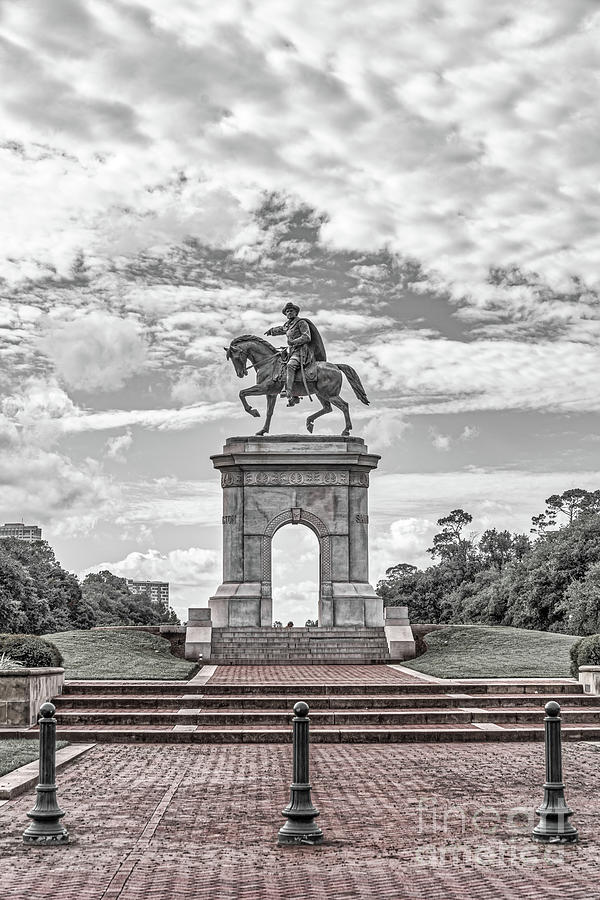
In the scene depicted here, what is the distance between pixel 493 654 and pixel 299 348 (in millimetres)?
12361

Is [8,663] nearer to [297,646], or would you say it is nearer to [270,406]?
[297,646]

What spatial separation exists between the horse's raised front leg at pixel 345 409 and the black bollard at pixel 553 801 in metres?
27.4

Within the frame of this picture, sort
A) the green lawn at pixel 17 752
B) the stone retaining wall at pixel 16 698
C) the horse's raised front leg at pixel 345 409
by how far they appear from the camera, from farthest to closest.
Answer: the horse's raised front leg at pixel 345 409, the stone retaining wall at pixel 16 698, the green lawn at pixel 17 752

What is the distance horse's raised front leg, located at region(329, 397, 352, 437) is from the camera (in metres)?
36.6

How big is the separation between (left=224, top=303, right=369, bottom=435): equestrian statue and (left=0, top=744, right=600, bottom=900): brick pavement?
2248 centimetres

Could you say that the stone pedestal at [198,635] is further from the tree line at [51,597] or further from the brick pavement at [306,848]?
the tree line at [51,597]

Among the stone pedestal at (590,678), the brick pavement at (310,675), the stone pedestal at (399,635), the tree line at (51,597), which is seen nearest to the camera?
the stone pedestal at (590,678)

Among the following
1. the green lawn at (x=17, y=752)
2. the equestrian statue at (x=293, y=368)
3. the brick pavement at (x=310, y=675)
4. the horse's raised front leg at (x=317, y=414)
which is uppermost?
the equestrian statue at (x=293, y=368)

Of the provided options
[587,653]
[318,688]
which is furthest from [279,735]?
[587,653]

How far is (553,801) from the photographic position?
933 cm

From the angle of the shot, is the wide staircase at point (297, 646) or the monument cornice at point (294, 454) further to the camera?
the monument cornice at point (294, 454)

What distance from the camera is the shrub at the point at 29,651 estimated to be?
65.4ft

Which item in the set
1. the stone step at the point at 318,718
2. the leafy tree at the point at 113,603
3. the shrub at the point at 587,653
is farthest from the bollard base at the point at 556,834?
the leafy tree at the point at 113,603

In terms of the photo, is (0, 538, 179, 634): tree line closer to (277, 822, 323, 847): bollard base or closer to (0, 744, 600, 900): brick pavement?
(0, 744, 600, 900): brick pavement
